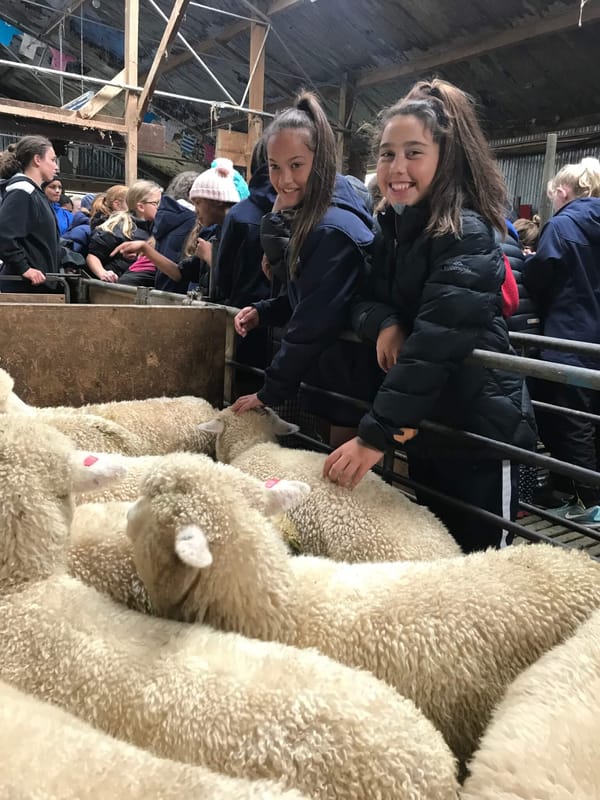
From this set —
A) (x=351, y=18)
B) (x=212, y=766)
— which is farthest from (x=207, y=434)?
(x=351, y=18)

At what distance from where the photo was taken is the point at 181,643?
114 cm

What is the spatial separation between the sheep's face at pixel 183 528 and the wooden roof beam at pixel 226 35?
7.28 metres

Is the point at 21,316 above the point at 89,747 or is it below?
above

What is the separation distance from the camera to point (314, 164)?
2.13 metres

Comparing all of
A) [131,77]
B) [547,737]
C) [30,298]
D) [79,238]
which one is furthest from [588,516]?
[131,77]

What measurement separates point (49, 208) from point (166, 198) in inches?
42.4

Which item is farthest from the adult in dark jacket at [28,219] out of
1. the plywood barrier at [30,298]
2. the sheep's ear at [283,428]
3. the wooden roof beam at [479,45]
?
the wooden roof beam at [479,45]

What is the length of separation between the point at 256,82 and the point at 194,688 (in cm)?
765

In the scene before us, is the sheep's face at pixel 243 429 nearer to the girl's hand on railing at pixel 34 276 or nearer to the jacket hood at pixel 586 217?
the jacket hood at pixel 586 217

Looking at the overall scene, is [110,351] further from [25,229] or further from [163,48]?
[163,48]

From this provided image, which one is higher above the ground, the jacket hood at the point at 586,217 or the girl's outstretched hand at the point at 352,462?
the jacket hood at the point at 586,217

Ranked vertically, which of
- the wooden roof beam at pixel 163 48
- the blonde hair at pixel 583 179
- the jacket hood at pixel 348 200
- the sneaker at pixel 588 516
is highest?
the wooden roof beam at pixel 163 48

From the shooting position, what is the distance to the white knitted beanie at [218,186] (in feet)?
11.1

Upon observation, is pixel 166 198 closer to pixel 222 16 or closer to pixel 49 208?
pixel 49 208
